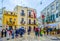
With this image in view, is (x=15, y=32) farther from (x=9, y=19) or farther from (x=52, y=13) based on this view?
(x=52, y=13)

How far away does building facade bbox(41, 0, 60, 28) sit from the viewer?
1.83 metres

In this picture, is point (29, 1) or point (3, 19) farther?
point (29, 1)

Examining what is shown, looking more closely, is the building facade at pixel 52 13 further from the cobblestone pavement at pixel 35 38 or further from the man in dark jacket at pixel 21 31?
the man in dark jacket at pixel 21 31

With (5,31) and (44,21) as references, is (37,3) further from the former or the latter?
(5,31)

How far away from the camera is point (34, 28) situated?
1806 mm

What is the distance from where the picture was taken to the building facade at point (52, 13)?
183cm

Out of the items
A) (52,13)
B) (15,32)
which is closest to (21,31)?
(15,32)

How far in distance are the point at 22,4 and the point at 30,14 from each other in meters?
0.20

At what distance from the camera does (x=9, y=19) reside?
175cm

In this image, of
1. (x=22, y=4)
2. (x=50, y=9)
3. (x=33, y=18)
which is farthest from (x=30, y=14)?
(x=50, y=9)

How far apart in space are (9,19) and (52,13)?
0.66 meters

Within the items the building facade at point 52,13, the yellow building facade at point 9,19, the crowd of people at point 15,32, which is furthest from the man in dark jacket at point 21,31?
the building facade at point 52,13

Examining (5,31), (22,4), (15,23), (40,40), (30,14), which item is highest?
(22,4)

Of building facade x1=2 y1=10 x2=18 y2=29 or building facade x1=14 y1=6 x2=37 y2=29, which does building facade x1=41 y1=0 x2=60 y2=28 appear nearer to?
building facade x1=14 y1=6 x2=37 y2=29
